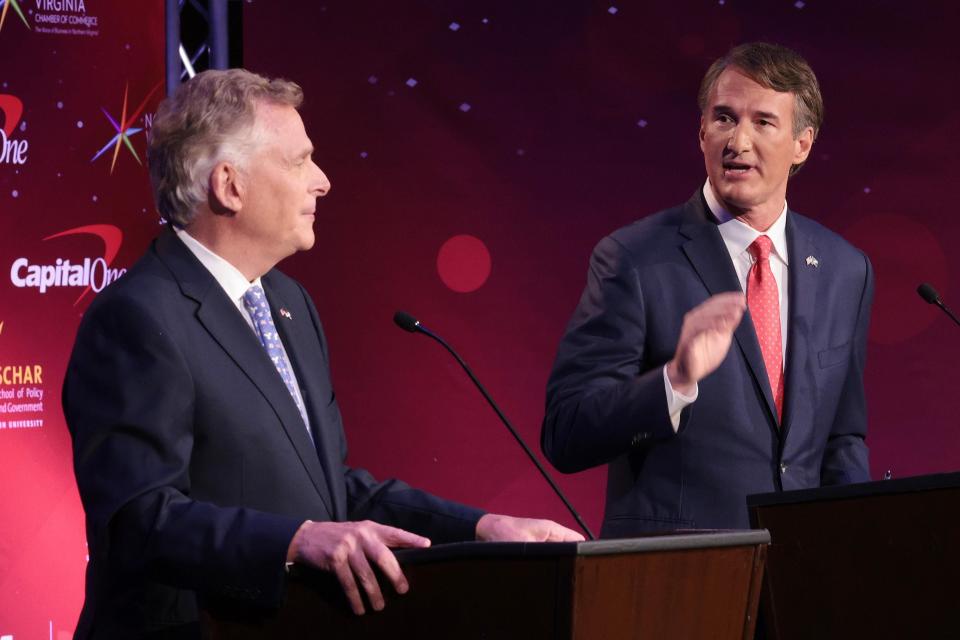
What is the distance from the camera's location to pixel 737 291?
2.99 meters

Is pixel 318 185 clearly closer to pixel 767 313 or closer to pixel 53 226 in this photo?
pixel 767 313

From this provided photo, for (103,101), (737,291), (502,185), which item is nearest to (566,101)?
(502,185)

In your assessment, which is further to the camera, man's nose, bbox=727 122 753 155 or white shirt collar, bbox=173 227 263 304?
man's nose, bbox=727 122 753 155

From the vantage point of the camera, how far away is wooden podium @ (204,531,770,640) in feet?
4.95

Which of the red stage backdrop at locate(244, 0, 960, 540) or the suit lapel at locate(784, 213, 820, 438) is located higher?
the red stage backdrop at locate(244, 0, 960, 540)

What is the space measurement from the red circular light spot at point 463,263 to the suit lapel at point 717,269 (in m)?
1.95

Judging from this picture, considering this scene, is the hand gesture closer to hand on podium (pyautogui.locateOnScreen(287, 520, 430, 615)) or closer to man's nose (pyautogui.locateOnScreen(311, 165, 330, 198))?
man's nose (pyautogui.locateOnScreen(311, 165, 330, 198))

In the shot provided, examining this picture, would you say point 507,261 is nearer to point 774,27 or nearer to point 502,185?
point 502,185

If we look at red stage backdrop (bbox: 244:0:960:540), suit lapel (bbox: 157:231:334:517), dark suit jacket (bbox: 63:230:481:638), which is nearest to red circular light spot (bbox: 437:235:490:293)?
red stage backdrop (bbox: 244:0:960:540)

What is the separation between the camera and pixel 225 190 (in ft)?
7.68

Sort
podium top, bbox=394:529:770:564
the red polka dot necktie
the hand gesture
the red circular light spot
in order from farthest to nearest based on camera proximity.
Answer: the red circular light spot
the red polka dot necktie
the hand gesture
podium top, bbox=394:529:770:564

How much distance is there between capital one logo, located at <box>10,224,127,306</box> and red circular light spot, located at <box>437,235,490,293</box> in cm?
131

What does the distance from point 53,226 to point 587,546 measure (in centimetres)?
287

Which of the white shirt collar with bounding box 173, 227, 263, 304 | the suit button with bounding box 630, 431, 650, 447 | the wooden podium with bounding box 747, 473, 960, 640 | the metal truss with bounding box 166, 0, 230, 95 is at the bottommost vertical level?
the wooden podium with bounding box 747, 473, 960, 640
